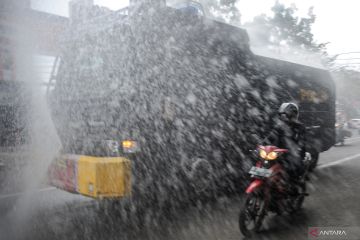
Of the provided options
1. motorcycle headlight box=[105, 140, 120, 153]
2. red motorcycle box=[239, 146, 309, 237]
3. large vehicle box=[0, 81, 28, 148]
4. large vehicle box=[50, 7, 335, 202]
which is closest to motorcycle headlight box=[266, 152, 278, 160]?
red motorcycle box=[239, 146, 309, 237]

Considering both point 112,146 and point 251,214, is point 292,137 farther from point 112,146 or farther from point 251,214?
point 112,146

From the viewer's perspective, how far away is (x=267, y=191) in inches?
182

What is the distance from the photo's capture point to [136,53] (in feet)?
15.0

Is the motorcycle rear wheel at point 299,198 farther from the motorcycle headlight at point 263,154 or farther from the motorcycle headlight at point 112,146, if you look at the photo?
the motorcycle headlight at point 112,146

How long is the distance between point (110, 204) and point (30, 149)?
4.56 ft

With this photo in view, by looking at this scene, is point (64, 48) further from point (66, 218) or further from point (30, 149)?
point (66, 218)

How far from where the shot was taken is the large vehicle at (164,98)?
458 cm

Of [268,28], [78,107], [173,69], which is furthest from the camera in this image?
[268,28]

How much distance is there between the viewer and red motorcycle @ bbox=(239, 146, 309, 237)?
4.45 metres

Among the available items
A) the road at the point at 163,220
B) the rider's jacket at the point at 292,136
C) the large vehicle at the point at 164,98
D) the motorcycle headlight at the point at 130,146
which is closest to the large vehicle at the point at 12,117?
the road at the point at 163,220

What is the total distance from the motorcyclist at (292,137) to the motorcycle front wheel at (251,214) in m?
0.72

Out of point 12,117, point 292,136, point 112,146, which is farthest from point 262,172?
point 12,117

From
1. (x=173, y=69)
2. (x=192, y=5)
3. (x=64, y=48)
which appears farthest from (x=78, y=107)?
(x=192, y=5)

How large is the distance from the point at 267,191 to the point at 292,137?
0.89m
